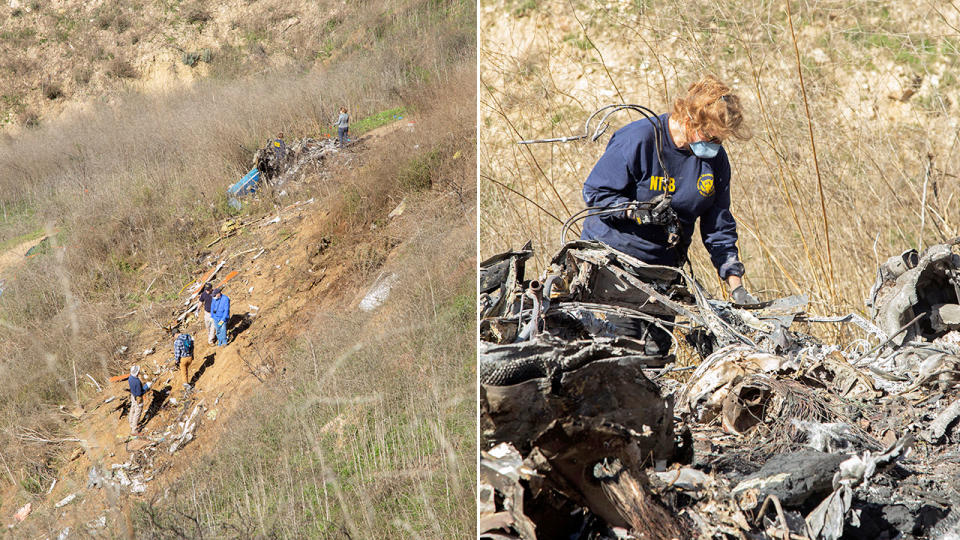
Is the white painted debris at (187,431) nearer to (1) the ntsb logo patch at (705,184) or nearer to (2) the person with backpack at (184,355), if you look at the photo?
(2) the person with backpack at (184,355)

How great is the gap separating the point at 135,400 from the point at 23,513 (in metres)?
1.34

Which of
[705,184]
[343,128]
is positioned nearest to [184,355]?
[343,128]

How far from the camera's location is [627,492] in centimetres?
83

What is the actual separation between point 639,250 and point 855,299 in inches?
52.4

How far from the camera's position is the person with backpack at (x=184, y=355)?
729cm

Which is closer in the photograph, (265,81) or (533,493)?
(533,493)

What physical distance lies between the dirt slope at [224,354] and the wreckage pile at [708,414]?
4972 mm

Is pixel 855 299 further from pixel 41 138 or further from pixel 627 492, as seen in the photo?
pixel 41 138

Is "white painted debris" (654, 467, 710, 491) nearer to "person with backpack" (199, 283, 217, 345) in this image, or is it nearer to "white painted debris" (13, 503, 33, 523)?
"white painted debris" (13, 503, 33, 523)

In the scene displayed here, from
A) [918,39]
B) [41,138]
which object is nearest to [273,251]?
[918,39]

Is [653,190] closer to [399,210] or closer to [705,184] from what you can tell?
[705,184]

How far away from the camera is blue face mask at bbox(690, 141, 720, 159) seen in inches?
73.6

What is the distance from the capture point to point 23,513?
6.23 m

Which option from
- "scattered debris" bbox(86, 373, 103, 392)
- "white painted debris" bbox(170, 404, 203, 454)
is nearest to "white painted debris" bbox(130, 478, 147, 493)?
"white painted debris" bbox(170, 404, 203, 454)
